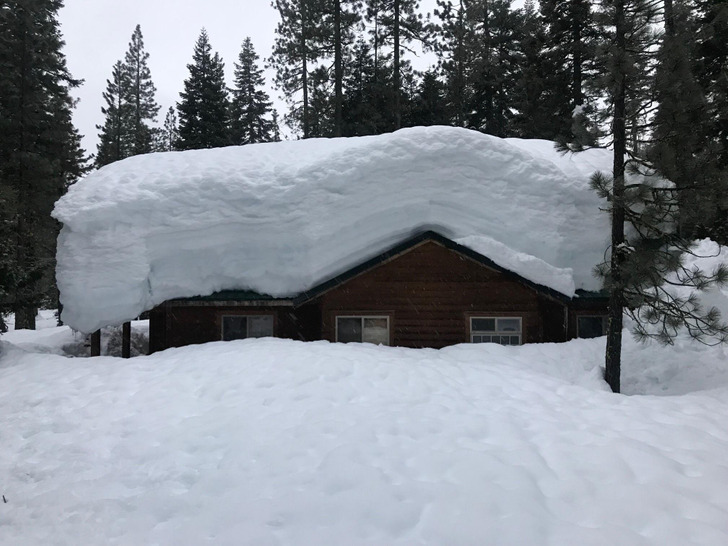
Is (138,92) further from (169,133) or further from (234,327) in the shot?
(234,327)

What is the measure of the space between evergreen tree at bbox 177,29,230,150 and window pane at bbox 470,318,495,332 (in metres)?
24.2

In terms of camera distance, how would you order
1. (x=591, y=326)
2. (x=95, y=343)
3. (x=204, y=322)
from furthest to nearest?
1. (x=204, y=322)
2. (x=591, y=326)
3. (x=95, y=343)

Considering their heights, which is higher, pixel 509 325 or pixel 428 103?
pixel 428 103

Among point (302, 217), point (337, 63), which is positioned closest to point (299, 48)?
point (337, 63)

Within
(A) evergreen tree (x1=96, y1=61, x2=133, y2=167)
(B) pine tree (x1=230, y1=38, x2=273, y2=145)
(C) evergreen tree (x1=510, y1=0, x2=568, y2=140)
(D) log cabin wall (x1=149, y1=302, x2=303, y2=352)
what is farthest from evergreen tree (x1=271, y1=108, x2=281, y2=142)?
(D) log cabin wall (x1=149, y1=302, x2=303, y2=352)

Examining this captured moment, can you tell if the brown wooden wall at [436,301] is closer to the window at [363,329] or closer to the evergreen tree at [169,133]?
the window at [363,329]

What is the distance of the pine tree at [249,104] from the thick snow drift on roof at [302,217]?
2353cm

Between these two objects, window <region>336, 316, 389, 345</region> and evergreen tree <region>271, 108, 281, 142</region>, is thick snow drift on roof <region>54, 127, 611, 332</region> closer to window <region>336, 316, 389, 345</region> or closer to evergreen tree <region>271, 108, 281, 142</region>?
window <region>336, 316, 389, 345</region>

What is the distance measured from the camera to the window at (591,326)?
12648 millimetres

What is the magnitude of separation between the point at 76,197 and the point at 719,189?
51.4 ft

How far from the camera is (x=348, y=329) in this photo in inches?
477

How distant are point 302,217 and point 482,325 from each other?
6.04m

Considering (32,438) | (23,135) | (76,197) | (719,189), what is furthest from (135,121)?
(719,189)

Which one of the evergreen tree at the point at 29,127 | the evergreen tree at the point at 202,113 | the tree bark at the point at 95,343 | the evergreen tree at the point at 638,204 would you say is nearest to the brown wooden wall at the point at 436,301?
the tree bark at the point at 95,343
